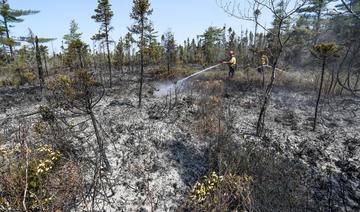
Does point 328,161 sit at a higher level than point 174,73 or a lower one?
lower

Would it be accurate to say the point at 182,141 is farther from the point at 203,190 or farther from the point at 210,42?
the point at 210,42

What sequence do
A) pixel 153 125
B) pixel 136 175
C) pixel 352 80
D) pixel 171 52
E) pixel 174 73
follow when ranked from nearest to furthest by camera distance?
pixel 136 175 → pixel 153 125 → pixel 352 80 → pixel 174 73 → pixel 171 52

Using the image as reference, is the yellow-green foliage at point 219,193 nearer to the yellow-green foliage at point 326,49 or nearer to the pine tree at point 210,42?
the yellow-green foliage at point 326,49

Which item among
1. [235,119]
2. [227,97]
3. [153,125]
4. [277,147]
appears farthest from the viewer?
[227,97]

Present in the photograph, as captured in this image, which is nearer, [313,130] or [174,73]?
[313,130]

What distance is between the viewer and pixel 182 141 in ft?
30.8

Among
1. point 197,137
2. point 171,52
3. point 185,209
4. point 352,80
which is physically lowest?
point 185,209

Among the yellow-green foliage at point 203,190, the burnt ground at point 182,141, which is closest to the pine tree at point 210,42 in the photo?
the burnt ground at point 182,141

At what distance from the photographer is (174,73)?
81.8 ft

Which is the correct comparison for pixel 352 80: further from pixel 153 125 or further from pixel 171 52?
pixel 171 52

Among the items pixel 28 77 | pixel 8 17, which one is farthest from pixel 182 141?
pixel 8 17

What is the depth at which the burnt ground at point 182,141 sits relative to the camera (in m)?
6.81

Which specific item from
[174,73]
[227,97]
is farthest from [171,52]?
[227,97]

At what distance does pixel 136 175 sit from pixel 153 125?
11.1ft
